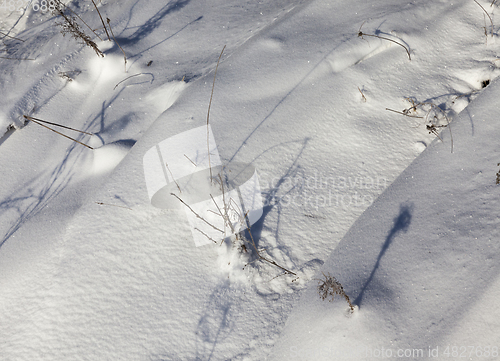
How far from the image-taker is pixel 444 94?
7.82 ft

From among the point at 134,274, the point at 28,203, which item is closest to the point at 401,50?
the point at 134,274

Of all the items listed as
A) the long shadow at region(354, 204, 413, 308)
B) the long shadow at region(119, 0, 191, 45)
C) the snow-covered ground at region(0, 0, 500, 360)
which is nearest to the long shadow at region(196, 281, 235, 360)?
the snow-covered ground at region(0, 0, 500, 360)

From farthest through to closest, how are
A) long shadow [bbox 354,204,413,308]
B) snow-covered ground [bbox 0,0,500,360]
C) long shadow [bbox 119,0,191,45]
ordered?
long shadow [bbox 119,0,191,45]
long shadow [bbox 354,204,413,308]
snow-covered ground [bbox 0,0,500,360]

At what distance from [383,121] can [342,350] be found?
5.45ft

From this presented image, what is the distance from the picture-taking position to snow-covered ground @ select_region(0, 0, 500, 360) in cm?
158

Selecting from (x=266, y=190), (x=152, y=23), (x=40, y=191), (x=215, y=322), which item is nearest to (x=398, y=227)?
(x=266, y=190)

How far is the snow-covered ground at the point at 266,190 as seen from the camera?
1.58m

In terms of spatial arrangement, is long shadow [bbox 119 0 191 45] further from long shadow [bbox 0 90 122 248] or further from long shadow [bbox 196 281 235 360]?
long shadow [bbox 196 281 235 360]

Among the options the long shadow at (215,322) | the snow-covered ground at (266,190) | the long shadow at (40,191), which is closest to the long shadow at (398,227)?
the snow-covered ground at (266,190)

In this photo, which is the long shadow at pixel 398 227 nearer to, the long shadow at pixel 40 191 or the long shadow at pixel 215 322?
the long shadow at pixel 215 322

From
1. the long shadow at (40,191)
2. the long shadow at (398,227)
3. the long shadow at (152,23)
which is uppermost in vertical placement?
the long shadow at (152,23)

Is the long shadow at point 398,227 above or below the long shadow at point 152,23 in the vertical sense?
below

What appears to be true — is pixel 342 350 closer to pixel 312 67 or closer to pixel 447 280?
pixel 447 280

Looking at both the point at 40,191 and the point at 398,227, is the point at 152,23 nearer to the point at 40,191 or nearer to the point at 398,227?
the point at 40,191
